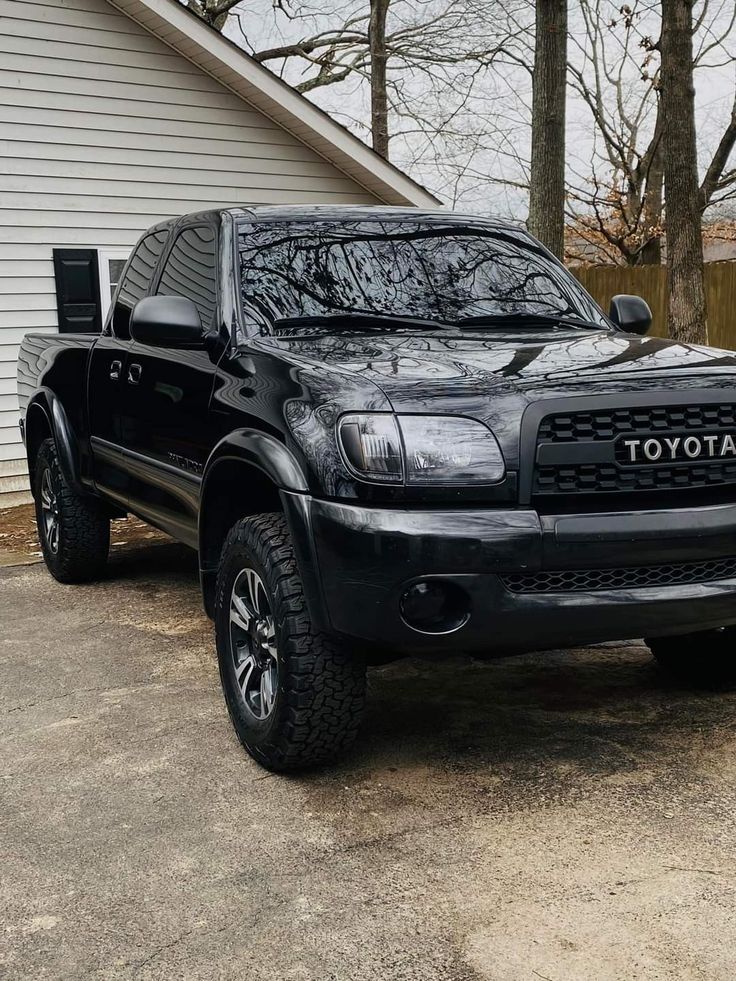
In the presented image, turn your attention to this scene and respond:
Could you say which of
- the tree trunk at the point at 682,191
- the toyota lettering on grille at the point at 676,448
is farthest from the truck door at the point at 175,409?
the tree trunk at the point at 682,191

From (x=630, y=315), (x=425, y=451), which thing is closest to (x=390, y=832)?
(x=425, y=451)

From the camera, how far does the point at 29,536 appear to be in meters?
8.99

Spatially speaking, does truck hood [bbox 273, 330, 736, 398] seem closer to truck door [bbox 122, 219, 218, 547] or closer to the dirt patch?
truck door [bbox 122, 219, 218, 547]

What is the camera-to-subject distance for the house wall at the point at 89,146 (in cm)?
1050

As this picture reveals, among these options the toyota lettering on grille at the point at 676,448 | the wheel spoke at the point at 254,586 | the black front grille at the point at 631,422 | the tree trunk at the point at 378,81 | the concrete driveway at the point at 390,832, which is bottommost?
the concrete driveway at the point at 390,832

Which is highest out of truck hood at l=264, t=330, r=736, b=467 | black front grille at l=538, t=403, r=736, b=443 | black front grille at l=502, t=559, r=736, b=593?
truck hood at l=264, t=330, r=736, b=467

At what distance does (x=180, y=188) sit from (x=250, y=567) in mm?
8284

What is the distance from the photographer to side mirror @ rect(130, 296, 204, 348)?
14.8 feet

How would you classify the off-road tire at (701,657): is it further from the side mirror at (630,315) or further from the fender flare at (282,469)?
the fender flare at (282,469)

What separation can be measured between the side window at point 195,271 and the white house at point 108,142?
5597 millimetres

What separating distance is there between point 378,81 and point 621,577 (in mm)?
23102

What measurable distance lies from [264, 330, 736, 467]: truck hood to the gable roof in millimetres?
7478

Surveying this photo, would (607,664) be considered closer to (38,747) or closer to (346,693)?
(346,693)

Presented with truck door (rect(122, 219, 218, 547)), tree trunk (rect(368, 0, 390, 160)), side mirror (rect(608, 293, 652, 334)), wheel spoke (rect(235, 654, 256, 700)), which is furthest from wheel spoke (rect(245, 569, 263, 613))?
tree trunk (rect(368, 0, 390, 160))
